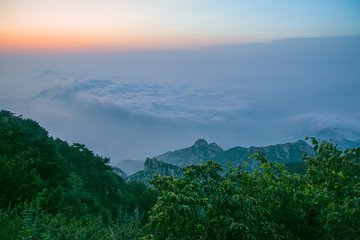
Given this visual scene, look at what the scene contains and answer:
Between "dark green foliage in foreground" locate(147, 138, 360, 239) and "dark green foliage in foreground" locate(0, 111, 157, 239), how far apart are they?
1.41m

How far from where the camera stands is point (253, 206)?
26.6 feet

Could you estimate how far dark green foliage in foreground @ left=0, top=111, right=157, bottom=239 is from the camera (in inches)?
357

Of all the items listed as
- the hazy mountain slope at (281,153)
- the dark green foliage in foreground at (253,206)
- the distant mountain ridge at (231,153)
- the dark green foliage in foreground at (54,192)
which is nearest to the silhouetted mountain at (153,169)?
the dark green foliage in foreground at (54,192)

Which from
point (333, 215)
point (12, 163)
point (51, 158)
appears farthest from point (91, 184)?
point (333, 215)

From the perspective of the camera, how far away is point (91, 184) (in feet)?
131

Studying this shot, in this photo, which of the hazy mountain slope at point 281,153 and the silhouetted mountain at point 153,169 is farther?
the hazy mountain slope at point 281,153

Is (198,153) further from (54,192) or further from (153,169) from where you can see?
(54,192)

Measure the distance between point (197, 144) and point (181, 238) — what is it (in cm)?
16883

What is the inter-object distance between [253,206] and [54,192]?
12.6m

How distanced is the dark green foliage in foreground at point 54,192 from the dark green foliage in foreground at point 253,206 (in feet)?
4.64

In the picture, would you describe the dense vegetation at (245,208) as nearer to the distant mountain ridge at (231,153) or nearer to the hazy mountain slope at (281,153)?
the hazy mountain slope at (281,153)

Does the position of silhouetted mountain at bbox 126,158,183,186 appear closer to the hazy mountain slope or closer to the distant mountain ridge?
the distant mountain ridge

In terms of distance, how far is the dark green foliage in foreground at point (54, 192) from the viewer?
9.07 m

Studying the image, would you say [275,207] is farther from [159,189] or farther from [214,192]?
[159,189]
